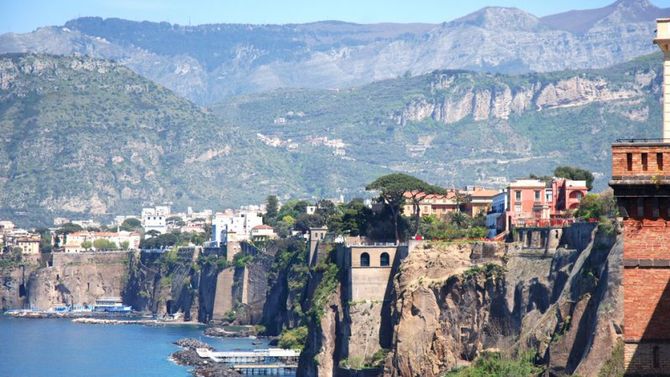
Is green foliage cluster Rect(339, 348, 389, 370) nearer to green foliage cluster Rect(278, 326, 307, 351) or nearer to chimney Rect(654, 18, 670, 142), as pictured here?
green foliage cluster Rect(278, 326, 307, 351)

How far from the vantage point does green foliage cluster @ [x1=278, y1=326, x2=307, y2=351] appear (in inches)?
5728

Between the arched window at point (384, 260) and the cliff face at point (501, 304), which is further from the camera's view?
the arched window at point (384, 260)

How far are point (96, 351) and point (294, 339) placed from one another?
26.0 metres

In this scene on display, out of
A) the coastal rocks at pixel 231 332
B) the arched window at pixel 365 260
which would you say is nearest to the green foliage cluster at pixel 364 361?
the arched window at pixel 365 260

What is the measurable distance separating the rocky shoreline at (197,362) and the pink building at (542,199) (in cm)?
2493

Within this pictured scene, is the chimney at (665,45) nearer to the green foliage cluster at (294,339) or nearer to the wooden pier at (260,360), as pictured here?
the wooden pier at (260,360)

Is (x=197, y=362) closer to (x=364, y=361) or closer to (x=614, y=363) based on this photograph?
(x=364, y=361)

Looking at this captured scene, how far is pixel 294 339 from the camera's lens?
14738 centimetres

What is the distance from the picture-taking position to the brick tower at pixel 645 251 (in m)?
24.5

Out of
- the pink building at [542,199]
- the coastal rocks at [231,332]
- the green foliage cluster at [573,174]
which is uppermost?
the green foliage cluster at [573,174]

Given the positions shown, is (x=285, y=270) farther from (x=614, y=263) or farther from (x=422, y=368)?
(x=614, y=263)

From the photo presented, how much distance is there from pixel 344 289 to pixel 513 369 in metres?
36.1

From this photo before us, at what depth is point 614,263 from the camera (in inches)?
3004

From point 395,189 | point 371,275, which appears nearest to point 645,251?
point 371,275
